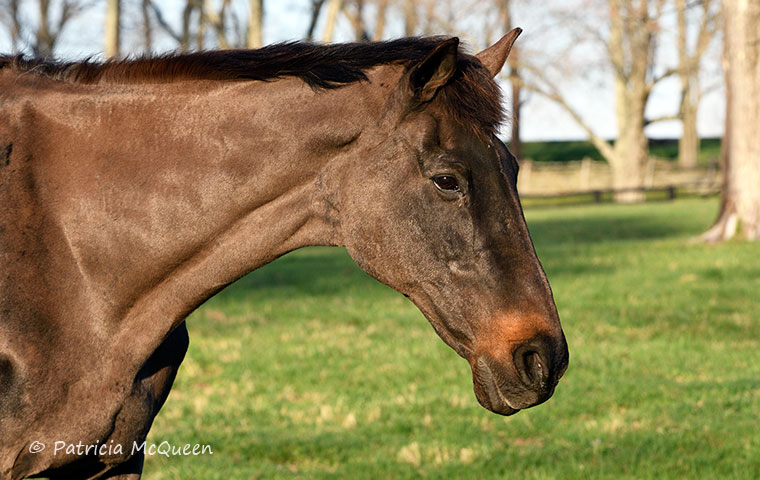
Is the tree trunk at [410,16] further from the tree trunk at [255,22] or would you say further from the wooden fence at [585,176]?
the wooden fence at [585,176]

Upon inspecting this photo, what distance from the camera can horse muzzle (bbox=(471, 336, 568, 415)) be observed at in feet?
7.85

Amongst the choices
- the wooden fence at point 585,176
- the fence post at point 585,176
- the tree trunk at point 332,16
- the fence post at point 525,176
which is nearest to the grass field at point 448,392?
the tree trunk at point 332,16

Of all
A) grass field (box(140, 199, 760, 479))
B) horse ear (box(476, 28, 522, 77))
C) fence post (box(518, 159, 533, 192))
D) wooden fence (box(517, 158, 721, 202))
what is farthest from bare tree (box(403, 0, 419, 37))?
horse ear (box(476, 28, 522, 77))

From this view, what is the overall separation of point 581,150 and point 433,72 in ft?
190

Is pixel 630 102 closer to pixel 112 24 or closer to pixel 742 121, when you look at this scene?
pixel 742 121

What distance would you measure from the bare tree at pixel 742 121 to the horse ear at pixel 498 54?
12902 mm

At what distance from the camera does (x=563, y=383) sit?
6605 millimetres

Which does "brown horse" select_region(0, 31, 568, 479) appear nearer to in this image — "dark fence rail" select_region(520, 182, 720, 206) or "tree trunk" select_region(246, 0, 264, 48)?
"tree trunk" select_region(246, 0, 264, 48)

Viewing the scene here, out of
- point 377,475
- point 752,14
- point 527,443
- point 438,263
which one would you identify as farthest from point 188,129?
point 752,14

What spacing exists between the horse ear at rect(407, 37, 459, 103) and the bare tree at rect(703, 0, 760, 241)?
13318mm

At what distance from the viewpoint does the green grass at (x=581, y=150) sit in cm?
5629

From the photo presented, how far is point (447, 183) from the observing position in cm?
249

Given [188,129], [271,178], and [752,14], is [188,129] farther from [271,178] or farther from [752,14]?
[752,14]

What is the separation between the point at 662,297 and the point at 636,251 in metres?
4.50
